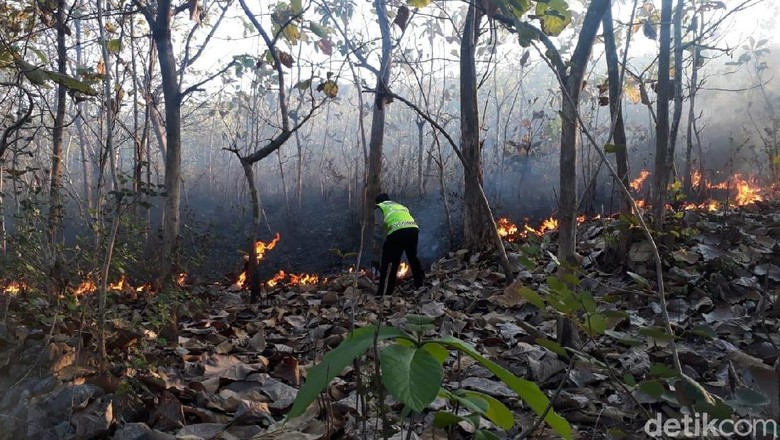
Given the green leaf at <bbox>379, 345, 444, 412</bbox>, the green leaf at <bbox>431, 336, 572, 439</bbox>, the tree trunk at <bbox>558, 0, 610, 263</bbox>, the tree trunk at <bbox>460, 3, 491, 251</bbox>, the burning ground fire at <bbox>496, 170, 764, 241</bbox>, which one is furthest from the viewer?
the burning ground fire at <bbox>496, 170, 764, 241</bbox>

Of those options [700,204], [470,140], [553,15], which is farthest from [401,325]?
[700,204]

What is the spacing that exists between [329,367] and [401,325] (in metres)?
2.21

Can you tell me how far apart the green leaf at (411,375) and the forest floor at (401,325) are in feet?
1.32

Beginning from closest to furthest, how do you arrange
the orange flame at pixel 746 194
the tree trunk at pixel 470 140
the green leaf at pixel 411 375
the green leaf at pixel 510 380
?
the green leaf at pixel 411 375 < the green leaf at pixel 510 380 < the tree trunk at pixel 470 140 < the orange flame at pixel 746 194

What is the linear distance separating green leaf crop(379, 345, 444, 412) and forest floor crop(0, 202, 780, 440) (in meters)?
0.40

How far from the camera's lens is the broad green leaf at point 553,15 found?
2.14 metres

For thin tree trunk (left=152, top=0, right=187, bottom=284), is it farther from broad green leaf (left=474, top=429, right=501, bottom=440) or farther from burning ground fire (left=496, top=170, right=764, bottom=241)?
broad green leaf (left=474, top=429, right=501, bottom=440)

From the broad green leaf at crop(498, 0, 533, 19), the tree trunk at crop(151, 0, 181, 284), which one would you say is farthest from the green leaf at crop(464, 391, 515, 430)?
the tree trunk at crop(151, 0, 181, 284)

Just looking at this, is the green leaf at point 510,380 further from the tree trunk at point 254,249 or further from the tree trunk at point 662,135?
the tree trunk at point 254,249

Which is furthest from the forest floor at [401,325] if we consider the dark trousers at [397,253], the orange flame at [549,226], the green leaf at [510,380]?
the orange flame at [549,226]

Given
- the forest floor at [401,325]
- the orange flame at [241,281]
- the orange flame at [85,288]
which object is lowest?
the orange flame at [241,281]

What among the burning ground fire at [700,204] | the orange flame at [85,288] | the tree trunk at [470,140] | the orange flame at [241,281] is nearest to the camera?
the orange flame at [85,288]

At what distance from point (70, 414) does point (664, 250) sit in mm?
4397

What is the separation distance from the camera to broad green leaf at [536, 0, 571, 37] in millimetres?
2139
